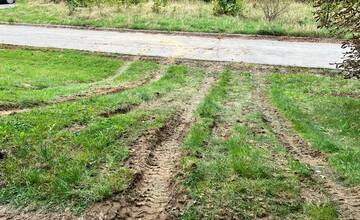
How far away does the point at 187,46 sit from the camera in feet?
66.7

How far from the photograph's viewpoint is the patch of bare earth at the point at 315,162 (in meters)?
6.07

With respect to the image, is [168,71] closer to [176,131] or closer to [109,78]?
[109,78]

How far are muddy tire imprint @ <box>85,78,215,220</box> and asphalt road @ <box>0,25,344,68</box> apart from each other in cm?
954

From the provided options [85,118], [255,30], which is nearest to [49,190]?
[85,118]

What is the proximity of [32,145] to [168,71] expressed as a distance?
9.29 metres

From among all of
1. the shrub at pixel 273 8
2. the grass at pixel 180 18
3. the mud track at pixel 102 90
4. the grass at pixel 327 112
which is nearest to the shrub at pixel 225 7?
the grass at pixel 180 18

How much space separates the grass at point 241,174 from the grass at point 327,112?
2.35ft

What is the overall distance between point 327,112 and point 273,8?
1597 cm

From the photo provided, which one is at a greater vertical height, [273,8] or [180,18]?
[273,8]

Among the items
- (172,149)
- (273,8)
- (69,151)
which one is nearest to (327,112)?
(172,149)

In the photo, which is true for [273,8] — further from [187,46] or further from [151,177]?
[151,177]

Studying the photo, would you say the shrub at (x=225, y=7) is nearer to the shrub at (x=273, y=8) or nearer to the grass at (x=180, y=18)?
the grass at (x=180, y=18)

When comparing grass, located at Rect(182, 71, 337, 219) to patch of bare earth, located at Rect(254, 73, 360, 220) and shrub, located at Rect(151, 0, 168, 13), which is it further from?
shrub, located at Rect(151, 0, 168, 13)

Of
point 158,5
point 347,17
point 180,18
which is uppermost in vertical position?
point 347,17
